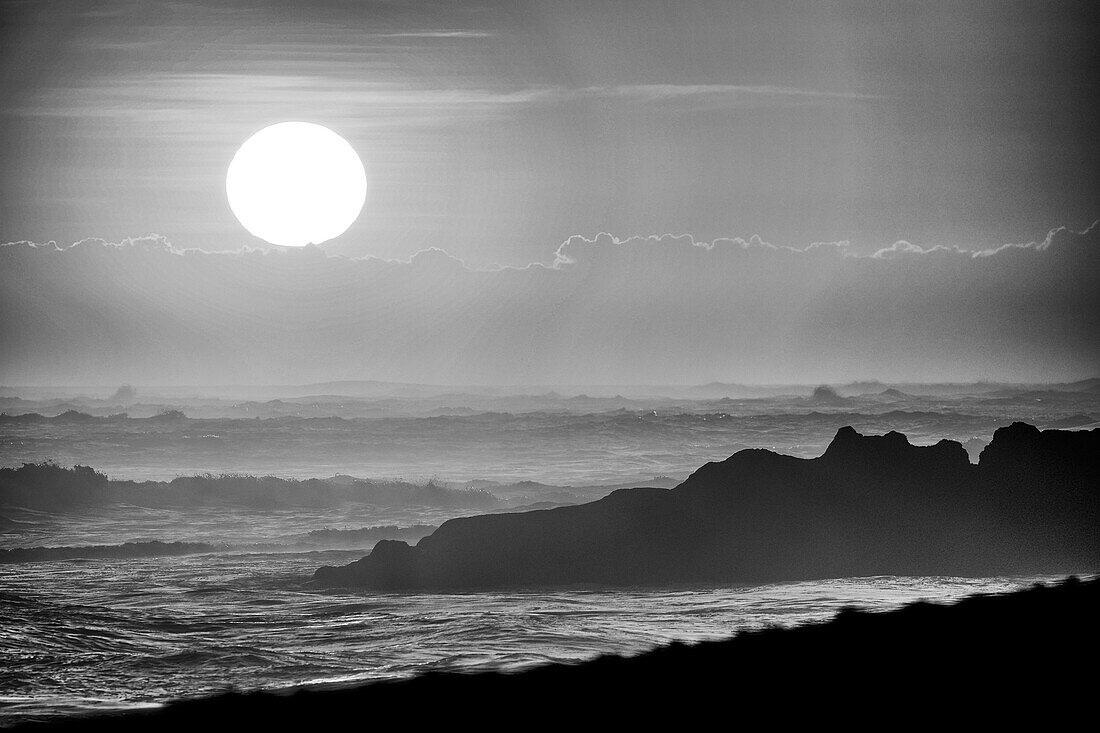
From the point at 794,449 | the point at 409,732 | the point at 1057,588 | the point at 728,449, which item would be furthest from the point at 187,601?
the point at 728,449

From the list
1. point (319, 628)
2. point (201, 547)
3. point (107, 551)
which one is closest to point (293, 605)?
point (319, 628)

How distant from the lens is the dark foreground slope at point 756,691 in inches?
354

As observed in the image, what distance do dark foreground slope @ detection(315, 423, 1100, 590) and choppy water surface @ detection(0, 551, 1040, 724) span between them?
1.29 metres

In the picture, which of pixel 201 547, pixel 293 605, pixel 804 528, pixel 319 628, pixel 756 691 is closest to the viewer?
pixel 756 691

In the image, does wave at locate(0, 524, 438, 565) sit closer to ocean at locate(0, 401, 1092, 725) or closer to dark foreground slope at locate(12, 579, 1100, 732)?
ocean at locate(0, 401, 1092, 725)

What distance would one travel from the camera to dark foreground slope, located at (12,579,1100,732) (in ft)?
29.5

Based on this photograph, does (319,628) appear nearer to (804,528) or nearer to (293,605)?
(293,605)

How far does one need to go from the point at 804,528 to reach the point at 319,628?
10.5 meters

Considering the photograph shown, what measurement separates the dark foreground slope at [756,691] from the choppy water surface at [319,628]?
353cm

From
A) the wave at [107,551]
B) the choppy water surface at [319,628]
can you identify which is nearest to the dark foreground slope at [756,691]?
the choppy water surface at [319,628]

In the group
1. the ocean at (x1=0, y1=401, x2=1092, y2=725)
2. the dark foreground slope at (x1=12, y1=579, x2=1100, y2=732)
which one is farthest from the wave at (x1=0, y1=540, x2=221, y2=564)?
the dark foreground slope at (x1=12, y1=579, x2=1100, y2=732)

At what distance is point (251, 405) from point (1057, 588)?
8343cm

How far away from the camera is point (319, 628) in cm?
1850

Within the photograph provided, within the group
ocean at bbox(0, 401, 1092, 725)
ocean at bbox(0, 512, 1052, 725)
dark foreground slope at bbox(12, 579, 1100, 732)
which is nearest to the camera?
dark foreground slope at bbox(12, 579, 1100, 732)
